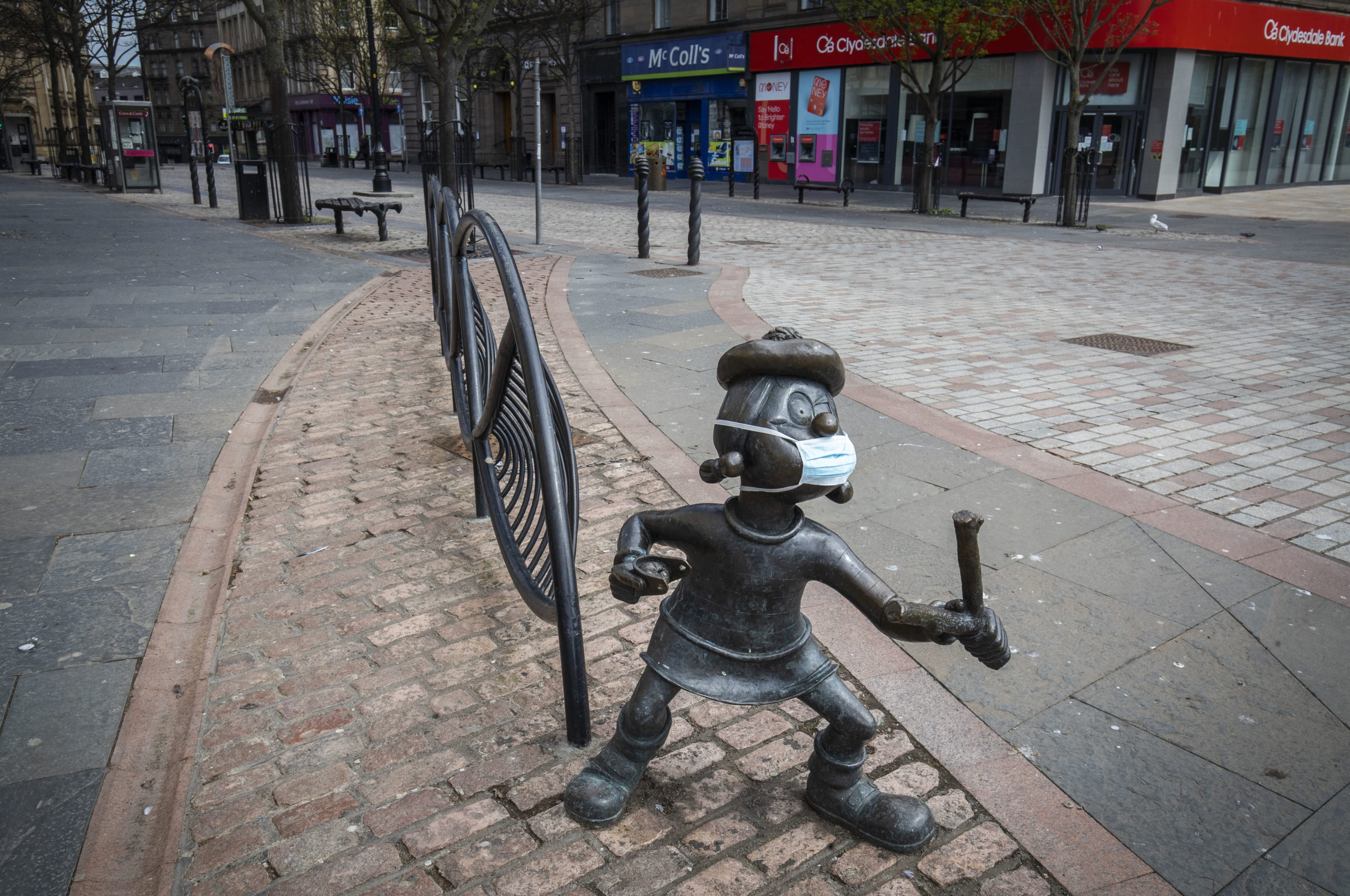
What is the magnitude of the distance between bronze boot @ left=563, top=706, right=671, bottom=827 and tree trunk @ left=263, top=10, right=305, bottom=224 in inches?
621

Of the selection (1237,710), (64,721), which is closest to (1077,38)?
(1237,710)

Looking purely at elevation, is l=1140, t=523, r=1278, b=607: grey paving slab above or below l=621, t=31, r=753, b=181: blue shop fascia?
below

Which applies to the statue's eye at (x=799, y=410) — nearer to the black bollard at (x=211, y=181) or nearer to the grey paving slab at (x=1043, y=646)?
the grey paving slab at (x=1043, y=646)

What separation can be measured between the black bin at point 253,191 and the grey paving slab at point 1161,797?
713 inches

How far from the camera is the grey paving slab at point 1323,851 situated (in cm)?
226

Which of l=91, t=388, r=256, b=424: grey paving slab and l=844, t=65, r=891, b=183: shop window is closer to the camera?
l=91, t=388, r=256, b=424: grey paving slab

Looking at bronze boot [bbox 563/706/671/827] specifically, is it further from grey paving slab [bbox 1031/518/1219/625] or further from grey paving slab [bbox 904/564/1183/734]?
grey paving slab [bbox 1031/518/1219/625]

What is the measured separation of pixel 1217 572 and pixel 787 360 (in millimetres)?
2590

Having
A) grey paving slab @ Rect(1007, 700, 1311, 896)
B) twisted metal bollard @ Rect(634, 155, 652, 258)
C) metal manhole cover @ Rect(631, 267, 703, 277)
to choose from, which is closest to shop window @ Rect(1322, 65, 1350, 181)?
twisted metal bollard @ Rect(634, 155, 652, 258)

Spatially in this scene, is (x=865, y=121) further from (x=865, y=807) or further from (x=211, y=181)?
(x=865, y=807)

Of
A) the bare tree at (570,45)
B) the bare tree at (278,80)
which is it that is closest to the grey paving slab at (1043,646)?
the bare tree at (278,80)

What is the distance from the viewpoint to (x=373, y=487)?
4.65 m

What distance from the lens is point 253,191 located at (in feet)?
58.1

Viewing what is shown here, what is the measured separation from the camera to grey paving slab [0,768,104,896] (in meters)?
2.21
